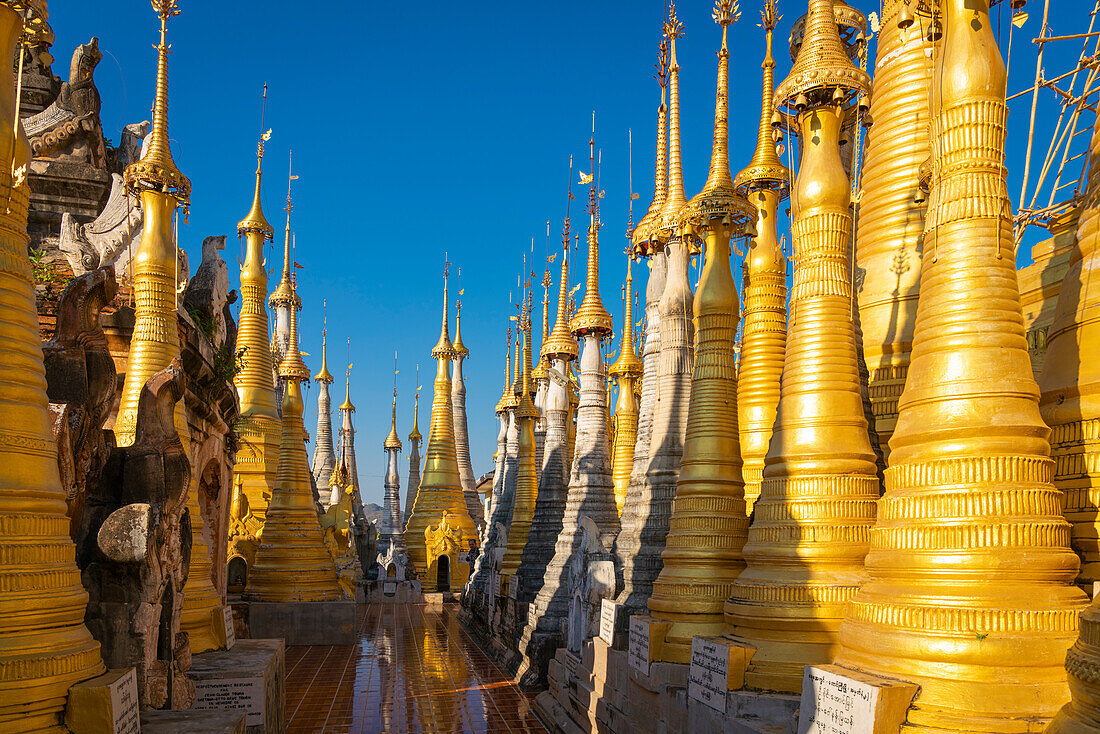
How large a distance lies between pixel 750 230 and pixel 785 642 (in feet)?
14.9

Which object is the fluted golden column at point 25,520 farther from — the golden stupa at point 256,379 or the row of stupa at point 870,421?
the golden stupa at point 256,379

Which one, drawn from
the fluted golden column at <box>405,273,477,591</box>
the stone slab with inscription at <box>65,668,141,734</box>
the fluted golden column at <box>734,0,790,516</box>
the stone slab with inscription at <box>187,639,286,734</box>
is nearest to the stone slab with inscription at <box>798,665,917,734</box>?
the fluted golden column at <box>734,0,790,516</box>

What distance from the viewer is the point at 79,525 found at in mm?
6480

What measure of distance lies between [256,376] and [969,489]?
20.8 meters

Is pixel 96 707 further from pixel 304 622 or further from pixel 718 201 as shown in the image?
pixel 304 622

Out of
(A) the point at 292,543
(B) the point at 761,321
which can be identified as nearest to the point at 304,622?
(A) the point at 292,543

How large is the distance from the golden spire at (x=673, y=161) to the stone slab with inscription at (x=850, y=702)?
797 cm

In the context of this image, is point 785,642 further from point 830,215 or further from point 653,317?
point 653,317

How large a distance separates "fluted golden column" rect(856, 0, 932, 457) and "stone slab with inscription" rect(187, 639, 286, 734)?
22.7 ft

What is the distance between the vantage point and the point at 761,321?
9.36 metres

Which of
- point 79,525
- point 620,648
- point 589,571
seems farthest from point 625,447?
point 79,525

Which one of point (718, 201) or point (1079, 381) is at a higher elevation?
point (718, 201)

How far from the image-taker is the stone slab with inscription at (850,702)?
4.78 meters

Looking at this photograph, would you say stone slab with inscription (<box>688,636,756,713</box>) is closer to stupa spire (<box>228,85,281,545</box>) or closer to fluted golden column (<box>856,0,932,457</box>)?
fluted golden column (<box>856,0,932,457</box>)
